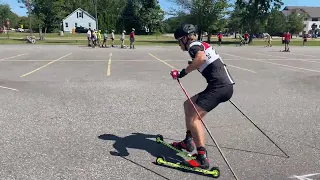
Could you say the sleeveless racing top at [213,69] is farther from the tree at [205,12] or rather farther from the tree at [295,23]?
the tree at [295,23]

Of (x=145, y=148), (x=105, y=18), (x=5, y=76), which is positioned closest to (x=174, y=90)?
(x=145, y=148)

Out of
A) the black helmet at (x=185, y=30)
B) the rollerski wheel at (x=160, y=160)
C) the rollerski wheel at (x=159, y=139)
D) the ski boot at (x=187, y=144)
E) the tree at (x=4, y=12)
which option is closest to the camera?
the black helmet at (x=185, y=30)

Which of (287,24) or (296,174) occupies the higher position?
(287,24)

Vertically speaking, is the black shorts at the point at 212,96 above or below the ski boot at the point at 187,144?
above

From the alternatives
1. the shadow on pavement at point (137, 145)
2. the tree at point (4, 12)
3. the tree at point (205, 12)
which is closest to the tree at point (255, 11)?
the tree at point (205, 12)

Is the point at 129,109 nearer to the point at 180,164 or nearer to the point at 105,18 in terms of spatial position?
the point at 180,164

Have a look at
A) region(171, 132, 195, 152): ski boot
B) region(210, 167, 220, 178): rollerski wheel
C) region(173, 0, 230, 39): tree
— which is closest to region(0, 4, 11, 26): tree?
region(173, 0, 230, 39): tree

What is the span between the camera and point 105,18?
83.1 meters

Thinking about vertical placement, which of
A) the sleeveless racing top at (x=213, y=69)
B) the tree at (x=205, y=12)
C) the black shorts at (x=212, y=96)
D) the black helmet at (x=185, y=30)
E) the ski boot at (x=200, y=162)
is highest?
the tree at (x=205, y=12)

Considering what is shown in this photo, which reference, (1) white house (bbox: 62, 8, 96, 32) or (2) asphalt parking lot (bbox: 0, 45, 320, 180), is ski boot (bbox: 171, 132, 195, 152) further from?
(1) white house (bbox: 62, 8, 96, 32)

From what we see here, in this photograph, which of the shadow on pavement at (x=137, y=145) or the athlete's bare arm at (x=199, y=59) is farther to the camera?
the shadow on pavement at (x=137, y=145)

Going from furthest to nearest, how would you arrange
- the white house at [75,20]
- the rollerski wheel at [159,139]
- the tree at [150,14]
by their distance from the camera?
1. the white house at [75,20]
2. the tree at [150,14]
3. the rollerski wheel at [159,139]

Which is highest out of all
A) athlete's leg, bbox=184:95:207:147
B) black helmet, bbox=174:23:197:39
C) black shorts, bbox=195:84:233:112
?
black helmet, bbox=174:23:197:39

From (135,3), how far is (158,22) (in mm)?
8494
